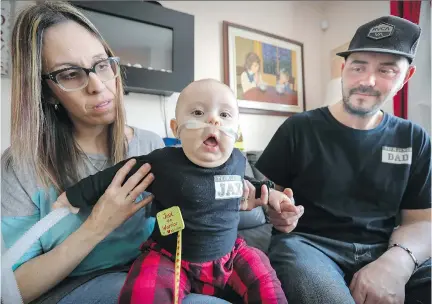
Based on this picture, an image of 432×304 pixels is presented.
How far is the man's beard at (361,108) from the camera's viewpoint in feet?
3.53

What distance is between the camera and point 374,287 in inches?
35.2

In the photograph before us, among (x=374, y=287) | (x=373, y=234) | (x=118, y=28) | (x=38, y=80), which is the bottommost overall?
(x=374, y=287)

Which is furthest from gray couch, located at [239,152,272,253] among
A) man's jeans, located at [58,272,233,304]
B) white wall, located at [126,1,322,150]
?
white wall, located at [126,1,322,150]

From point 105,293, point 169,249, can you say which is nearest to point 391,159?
point 169,249

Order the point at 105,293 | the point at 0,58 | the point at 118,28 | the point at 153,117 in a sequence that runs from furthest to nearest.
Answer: the point at 153,117
the point at 118,28
the point at 0,58
the point at 105,293

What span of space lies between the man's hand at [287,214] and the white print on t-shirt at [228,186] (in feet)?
0.49

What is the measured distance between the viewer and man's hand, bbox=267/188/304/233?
0.90 metres

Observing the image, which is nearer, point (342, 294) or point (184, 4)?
point (342, 294)

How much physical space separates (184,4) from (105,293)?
2416 millimetres

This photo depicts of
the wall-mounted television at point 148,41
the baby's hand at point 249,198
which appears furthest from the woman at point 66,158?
the wall-mounted television at point 148,41

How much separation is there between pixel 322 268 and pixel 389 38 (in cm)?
83

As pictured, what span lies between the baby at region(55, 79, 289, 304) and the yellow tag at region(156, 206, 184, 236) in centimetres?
5

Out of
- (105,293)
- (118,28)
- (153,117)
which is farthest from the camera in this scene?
(153,117)

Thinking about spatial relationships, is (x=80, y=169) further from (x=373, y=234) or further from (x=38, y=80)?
(x=373, y=234)
